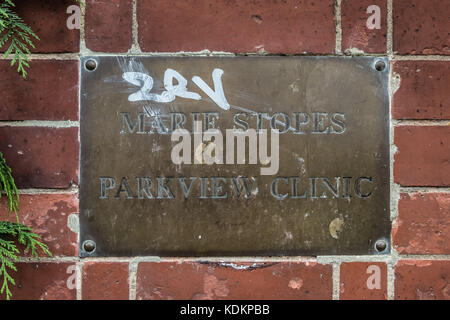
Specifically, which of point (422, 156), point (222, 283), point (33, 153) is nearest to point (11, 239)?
point (33, 153)

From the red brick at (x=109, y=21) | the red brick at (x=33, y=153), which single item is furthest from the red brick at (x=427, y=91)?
the red brick at (x=33, y=153)

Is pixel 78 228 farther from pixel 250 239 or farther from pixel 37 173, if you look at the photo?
pixel 250 239

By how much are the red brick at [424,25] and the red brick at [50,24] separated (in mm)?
598

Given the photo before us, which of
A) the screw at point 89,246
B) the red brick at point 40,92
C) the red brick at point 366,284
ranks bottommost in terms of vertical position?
the red brick at point 366,284

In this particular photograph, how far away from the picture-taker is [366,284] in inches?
29.9

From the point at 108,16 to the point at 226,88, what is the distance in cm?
25

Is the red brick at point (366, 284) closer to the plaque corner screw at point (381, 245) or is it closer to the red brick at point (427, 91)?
the plaque corner screw at point (381, 245)

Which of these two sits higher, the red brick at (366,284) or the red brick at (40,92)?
the red brick at (40,92)

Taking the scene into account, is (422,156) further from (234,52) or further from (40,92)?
(40,92)

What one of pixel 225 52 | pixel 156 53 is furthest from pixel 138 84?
pixel 225 52

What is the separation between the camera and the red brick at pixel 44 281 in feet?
2.49

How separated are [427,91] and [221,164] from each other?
40cm

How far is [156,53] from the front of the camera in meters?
0.76

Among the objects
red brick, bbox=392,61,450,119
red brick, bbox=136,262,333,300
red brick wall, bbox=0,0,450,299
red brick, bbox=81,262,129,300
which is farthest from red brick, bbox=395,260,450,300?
red brick, bbox=81,262,129,300
